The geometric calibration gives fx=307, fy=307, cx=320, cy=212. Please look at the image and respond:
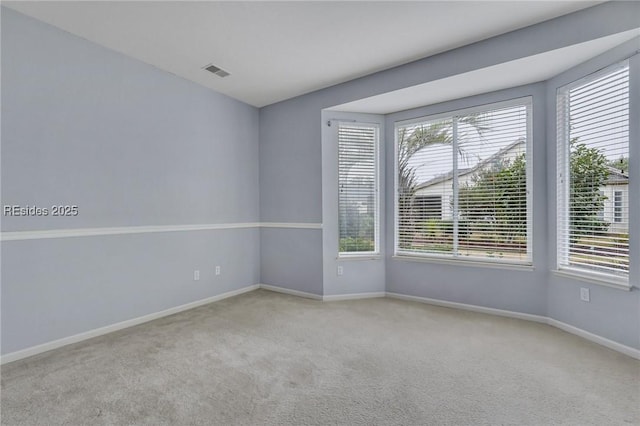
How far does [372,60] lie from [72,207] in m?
3.25

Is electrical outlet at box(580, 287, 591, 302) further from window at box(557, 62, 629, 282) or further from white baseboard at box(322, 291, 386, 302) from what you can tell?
white baseboard at box(322, 291, 386, 302)

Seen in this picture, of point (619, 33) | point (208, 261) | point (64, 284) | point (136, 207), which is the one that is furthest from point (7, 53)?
point (619, 33)

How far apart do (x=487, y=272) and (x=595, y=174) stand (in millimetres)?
1402

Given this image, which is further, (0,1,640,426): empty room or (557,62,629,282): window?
(557,62,629,282): window

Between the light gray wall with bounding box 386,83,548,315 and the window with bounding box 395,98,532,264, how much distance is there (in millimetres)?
84

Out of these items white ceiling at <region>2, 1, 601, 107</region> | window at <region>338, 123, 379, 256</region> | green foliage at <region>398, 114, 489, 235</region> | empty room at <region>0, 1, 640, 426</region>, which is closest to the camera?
empty room at <region>0, 1, 640, 426</region>

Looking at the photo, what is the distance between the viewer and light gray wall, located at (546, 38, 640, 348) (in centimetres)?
247

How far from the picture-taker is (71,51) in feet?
9.05

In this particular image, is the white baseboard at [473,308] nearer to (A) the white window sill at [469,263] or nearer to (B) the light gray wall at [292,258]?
(A) the white window sill at [469,263]

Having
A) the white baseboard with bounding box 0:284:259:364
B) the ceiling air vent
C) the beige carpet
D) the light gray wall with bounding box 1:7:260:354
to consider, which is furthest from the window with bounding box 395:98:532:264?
the white baseboard with bounding box 0:284:259:364

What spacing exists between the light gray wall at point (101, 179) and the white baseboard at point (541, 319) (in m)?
2.65

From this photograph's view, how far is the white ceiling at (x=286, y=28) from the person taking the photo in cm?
241

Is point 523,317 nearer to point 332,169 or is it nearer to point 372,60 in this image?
point 332,169

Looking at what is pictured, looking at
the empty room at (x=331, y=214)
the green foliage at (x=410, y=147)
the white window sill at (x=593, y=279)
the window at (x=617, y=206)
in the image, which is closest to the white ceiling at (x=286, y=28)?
the empty room at (x=331, y=214)
